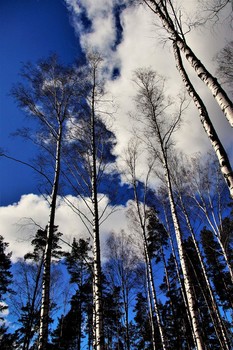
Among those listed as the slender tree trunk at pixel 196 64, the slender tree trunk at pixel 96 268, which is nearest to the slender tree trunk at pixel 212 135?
the slender tree trunk at pixel 196 64

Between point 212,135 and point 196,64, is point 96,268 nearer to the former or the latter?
point 212,135

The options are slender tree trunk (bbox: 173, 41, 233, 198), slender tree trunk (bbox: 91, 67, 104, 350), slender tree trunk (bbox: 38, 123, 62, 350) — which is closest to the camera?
slender tree trunk (bbox: 173, 41, 233, 198)

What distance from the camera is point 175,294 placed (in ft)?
70.7

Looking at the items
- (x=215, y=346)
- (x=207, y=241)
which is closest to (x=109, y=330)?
(x=215, y=346)

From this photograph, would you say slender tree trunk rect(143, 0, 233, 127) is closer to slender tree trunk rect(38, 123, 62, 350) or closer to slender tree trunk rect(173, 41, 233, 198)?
slender tree trunk rect(173, 41, 233, 198)

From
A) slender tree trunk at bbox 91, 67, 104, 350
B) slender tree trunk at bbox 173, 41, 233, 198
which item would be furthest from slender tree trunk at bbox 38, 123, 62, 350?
slender tree trunk at bbox 173, 41, 233, 198

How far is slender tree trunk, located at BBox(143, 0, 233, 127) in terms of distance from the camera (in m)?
3.57

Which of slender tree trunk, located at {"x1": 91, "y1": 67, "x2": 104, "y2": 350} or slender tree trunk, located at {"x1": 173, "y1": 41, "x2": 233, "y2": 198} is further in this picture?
slender tree trunk, located at {"x1": 91, "y1": 67, "x2": 104, "y2": 350}

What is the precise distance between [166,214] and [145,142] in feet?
19.2

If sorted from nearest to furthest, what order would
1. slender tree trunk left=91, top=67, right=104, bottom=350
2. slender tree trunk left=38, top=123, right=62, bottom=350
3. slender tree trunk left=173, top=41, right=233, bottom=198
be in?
slender tree trunk left=173, top=41, right=233, bottom=198
slender tree trunk left=91, top=67, right=104, bottom=350
slender tree trunk left=38, top=123, right=62, bottom=350

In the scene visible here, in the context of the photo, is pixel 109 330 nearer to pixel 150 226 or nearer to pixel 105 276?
pixel 105 276

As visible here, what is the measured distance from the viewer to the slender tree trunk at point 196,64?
357 cm

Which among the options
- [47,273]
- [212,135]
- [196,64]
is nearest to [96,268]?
[47,273]

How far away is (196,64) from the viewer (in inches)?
184
